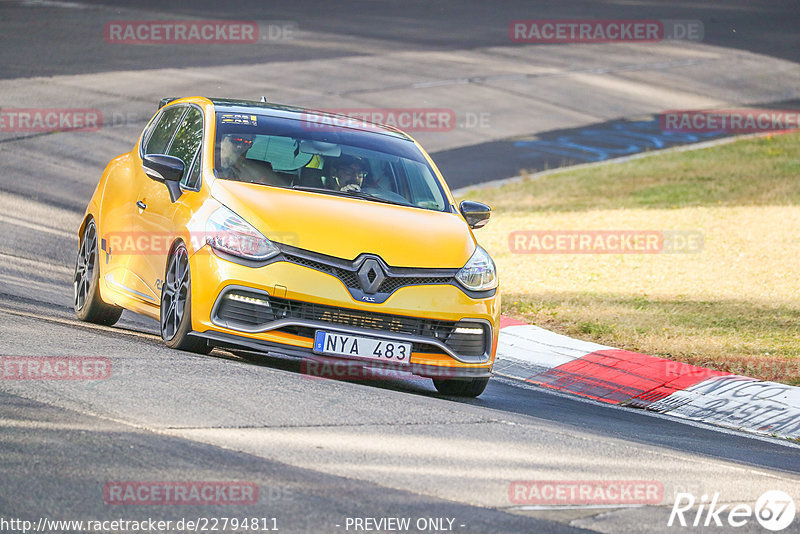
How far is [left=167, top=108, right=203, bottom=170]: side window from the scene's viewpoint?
9.66m

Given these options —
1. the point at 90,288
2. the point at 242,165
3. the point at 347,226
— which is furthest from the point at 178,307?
the point at 90,288

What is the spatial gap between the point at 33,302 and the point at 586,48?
1100 inches

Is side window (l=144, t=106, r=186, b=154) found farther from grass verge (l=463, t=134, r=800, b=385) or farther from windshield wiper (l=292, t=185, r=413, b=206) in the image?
grass verge (l=463, t=134, r=800, b=385)

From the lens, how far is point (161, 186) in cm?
957

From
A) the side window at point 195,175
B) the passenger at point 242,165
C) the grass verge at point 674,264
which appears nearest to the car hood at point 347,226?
the passenger at point 242,165

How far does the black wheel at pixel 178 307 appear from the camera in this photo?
8625 millimetres

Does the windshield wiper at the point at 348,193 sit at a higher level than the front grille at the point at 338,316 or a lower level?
higher

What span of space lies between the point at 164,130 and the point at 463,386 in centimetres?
333

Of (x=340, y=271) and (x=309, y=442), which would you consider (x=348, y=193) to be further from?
(x=309, y=442)

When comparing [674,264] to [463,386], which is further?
[674,264]

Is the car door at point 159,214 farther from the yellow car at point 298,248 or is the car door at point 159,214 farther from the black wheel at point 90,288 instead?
the black wheel at point 90,288

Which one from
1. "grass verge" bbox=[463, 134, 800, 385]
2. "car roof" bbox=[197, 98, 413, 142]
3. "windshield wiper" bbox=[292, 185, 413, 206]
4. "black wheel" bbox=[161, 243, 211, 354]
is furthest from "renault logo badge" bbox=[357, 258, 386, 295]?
"grass verge" bbox=[463, 134, 800, 385]

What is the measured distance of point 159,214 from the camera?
9.34 metres

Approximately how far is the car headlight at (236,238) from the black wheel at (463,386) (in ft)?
5.35
